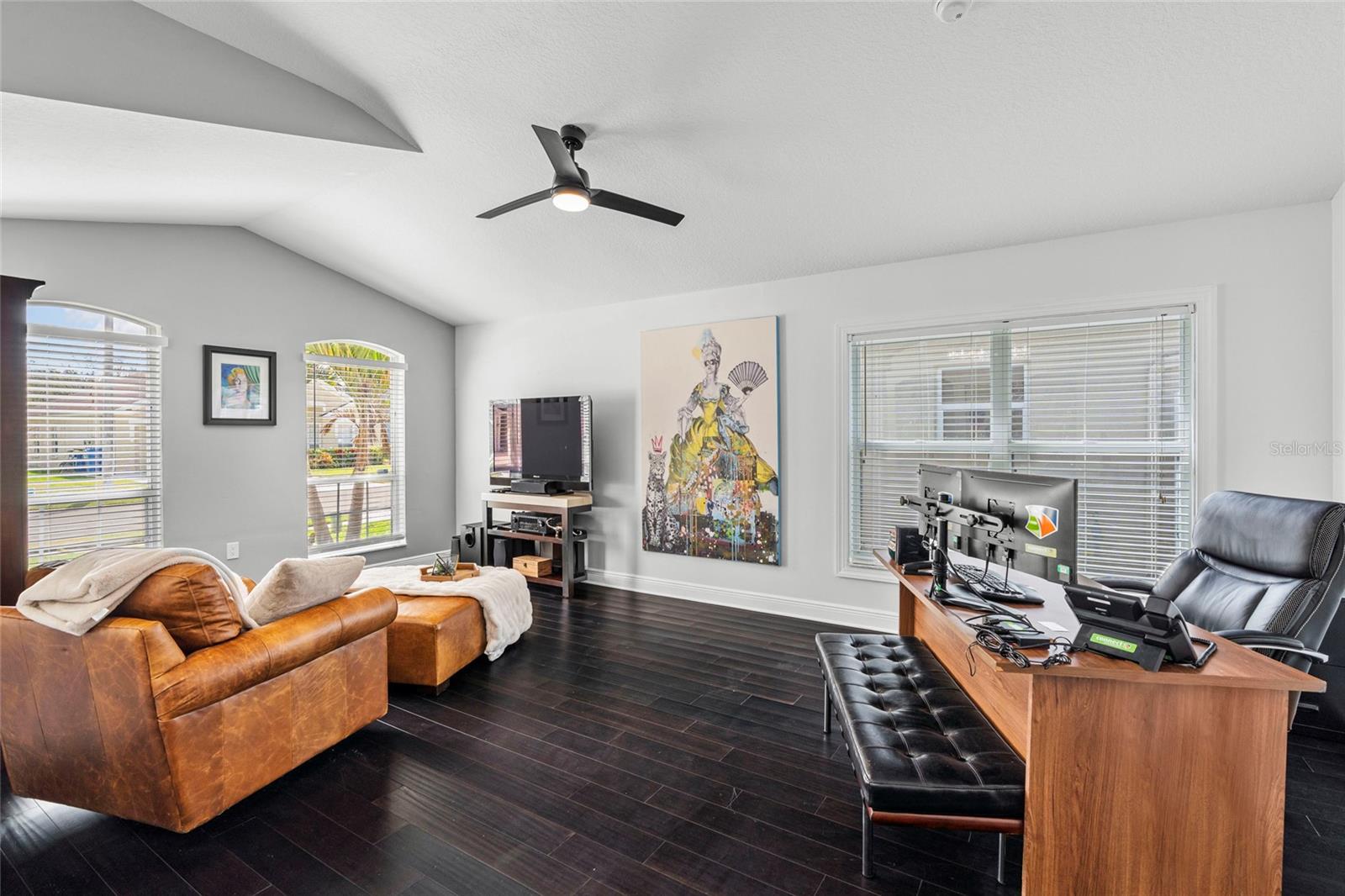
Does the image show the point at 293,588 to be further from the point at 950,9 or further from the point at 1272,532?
the point at 1272,532

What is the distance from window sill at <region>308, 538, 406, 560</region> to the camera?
4.97 meters

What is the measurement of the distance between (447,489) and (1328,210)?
6792mm

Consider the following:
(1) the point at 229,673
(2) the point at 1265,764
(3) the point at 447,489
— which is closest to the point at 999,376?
(2) the point at 1265,764

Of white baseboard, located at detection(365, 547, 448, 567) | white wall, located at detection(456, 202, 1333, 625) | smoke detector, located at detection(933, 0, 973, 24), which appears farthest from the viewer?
white baseboard, located at detection(365, 547, 448, 567)

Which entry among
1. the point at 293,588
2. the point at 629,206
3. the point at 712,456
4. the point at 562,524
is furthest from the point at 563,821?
the point at 562,524

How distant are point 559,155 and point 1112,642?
2543mm

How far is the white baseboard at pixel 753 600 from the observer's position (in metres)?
3.98

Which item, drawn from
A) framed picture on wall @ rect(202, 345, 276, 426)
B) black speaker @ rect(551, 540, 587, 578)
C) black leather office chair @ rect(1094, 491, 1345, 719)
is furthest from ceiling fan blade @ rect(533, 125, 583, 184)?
framed picture on wall @ rect(202, 345, 276, 426)

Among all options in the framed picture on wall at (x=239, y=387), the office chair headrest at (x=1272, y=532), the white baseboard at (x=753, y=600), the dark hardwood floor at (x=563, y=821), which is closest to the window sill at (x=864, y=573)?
the white baseboard at (x=753, y=600)

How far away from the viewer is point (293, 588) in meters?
2.17

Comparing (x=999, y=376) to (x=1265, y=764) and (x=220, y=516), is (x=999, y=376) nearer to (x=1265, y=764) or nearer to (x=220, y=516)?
(x=1265, y=764)

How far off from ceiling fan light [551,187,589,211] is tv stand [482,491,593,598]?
281 centimetres

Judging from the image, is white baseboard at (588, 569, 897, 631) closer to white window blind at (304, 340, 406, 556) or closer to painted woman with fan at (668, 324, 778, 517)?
painted woman with fan at (668, 324, 778, 517)

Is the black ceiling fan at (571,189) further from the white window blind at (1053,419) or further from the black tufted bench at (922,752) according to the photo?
the black tufted bench at (922,752)
